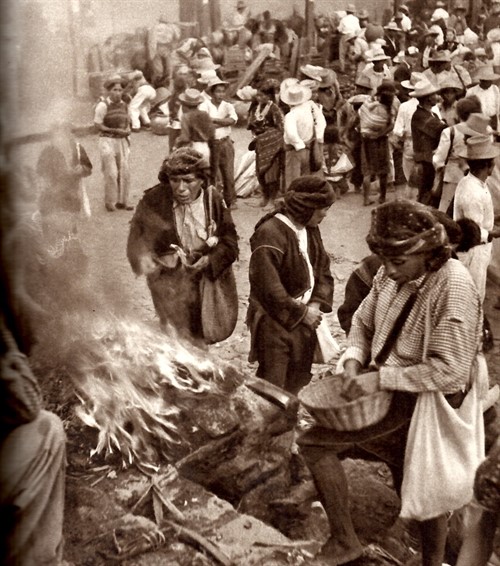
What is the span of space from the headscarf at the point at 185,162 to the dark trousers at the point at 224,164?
A: 319 centimetres

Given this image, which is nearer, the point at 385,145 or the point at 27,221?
the point at 27,221

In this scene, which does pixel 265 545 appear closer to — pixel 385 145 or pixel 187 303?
pixel 187 303

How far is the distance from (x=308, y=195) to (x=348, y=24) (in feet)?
13.4

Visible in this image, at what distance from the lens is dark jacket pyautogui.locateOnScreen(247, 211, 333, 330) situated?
15.6 feet

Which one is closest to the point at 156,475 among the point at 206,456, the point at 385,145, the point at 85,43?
the point at 206,456

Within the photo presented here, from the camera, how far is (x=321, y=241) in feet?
16.2

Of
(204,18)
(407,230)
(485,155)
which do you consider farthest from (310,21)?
(407,230)

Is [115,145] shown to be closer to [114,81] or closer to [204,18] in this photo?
[114,81]

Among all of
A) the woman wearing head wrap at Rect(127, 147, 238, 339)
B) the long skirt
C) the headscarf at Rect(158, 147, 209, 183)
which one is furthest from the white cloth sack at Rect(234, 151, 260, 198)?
the headscarf at Rect(158, 147, 209, 183)

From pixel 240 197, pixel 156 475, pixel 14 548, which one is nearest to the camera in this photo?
pixel 14 548

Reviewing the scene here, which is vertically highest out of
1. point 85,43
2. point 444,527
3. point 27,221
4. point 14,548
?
point 85,43

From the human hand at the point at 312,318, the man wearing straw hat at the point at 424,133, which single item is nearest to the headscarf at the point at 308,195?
the human hand at the point at 312,318

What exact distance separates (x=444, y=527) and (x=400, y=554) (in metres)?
0.41

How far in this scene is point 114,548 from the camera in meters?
4.09
